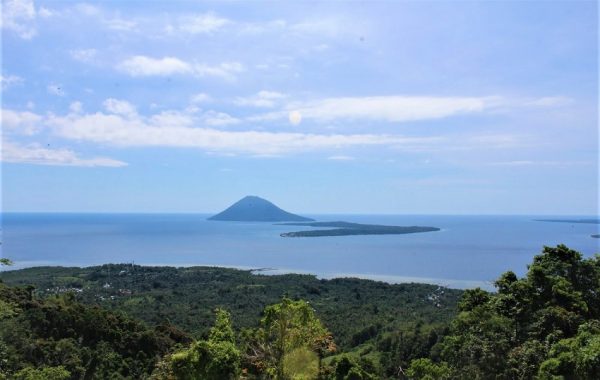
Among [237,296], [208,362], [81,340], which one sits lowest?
[237,296]

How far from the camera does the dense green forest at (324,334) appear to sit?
11.3 m

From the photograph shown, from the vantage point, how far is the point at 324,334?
37.4 feet

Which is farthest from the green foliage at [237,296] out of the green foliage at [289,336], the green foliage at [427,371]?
the green foliage at [289,336]

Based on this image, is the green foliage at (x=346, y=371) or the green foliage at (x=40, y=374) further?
the green foliage at (x=346, y=371)

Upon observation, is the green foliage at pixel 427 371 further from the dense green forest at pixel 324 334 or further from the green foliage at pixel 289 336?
the green foliage at pixel 289 336

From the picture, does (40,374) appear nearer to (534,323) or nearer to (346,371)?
(346,371)

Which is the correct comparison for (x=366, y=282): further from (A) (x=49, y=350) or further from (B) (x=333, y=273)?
(A) (x=49, y=350)

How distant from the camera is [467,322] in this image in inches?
585

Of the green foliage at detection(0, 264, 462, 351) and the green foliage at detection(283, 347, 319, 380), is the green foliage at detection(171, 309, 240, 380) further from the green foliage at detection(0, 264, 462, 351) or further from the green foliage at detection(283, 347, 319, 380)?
the green foliage at detection(0, 264, 462, 351)

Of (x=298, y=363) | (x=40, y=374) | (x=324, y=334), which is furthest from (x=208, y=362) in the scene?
(x=40, y=374)

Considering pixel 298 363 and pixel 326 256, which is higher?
pixel 298 363

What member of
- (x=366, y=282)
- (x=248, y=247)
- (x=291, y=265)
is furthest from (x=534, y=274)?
(x=248, y=247)

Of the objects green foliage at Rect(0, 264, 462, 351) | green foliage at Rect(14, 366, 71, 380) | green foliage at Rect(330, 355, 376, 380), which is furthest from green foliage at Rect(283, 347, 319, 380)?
green foliage at Rect(0, 264, 462, 351)

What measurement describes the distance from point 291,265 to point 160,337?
74587 millimetres
